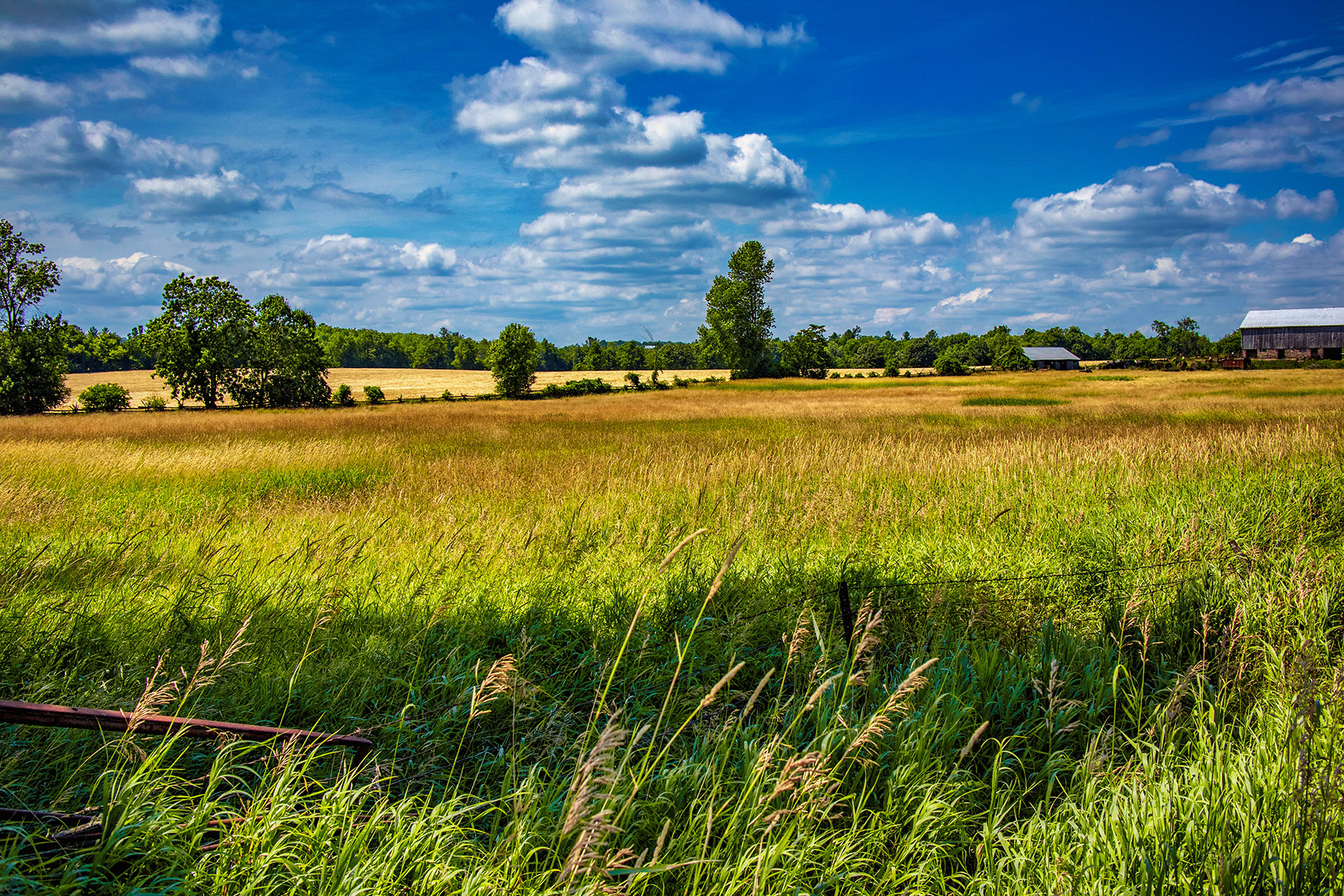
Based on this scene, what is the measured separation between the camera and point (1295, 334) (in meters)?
73.5

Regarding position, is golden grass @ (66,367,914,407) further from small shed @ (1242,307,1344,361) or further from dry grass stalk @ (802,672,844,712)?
dry grass stalk @ (802,672,844,712)

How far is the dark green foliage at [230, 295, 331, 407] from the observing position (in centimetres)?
5591

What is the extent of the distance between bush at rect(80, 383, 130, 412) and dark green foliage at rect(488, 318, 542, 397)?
32910mm

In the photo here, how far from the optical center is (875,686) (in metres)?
4.05

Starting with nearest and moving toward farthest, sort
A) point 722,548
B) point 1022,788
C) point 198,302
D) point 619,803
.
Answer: point 619,803, point 1022,788, point 722,548, point 198,302

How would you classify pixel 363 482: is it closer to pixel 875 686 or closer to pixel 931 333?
pixel 875 686

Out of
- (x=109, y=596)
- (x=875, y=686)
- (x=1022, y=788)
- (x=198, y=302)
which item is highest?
(x=198, y=302)

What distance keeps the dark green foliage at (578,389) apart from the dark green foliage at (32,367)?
38555 mm

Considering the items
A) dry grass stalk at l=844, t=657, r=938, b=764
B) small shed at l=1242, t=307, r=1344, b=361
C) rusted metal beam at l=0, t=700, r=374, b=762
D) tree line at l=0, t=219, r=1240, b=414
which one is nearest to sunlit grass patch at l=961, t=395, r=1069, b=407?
tree line at l=0, t=219, r=1240, b=414

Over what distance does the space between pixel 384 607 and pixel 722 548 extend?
3325 mm

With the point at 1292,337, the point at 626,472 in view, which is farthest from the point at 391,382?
the point at 1292,337

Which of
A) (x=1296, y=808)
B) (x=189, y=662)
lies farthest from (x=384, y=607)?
A: (x=1296, y=808)

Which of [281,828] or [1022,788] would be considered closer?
[281,828]

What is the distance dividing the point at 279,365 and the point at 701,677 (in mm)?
63453
